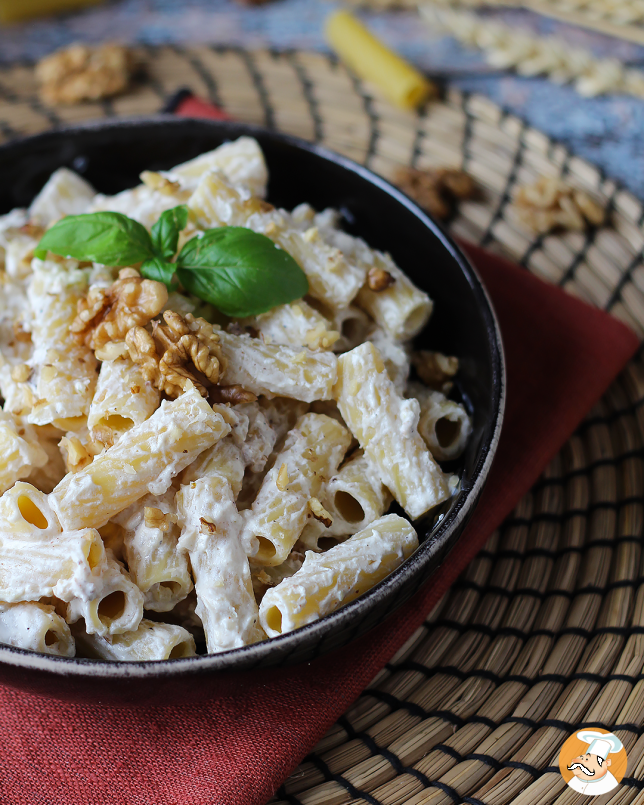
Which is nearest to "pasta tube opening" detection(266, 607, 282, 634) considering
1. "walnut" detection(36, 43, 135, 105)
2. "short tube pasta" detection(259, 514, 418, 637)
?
"short tube pasta" detection(259, 514, 418, 637)

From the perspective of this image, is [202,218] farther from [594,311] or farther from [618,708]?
[618,708]

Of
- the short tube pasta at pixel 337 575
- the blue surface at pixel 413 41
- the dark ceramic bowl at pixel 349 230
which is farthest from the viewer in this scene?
the blue surface at pixel 413 41

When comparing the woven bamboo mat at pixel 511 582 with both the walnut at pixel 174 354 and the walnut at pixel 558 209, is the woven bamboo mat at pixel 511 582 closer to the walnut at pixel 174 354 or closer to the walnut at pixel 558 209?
the walnut at pixel 558 209

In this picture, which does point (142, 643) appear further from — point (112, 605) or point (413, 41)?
point (413, 41)

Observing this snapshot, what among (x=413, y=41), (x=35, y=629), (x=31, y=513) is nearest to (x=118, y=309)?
(x=31, y=513)

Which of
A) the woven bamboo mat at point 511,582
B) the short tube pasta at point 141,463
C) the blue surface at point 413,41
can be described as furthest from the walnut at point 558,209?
the short tube pasta at point 141,463

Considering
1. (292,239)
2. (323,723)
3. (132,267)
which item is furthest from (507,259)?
(323,723)
